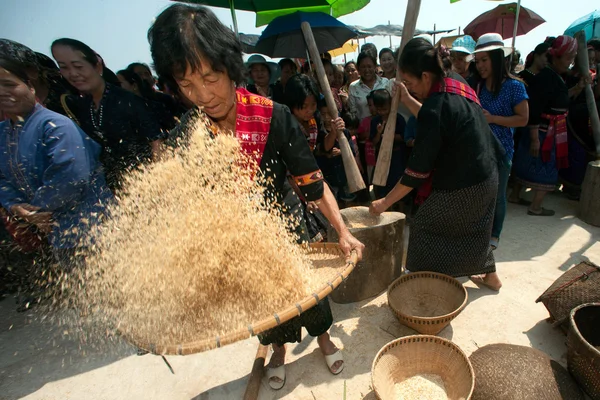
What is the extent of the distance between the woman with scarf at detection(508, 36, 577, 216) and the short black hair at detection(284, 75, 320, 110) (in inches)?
94.8

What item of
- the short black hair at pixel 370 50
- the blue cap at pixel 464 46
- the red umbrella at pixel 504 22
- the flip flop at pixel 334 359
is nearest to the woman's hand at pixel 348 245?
the flip flop at pixel 334 359

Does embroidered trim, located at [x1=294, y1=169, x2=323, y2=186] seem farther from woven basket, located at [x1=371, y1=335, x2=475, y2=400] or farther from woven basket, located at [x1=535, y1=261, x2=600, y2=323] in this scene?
woven basket, located at [x1=535, y1=261, x2=600, y2=323]

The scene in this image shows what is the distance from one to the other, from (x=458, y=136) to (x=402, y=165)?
1.84m

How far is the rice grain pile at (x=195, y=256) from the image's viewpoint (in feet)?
4.31

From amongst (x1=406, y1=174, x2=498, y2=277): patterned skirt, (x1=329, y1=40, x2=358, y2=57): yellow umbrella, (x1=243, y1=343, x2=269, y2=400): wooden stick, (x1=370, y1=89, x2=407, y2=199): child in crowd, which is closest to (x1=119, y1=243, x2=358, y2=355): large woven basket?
(x1=243, y1=343, x2=269, y2=400): wooden stick

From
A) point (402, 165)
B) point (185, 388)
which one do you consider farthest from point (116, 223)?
point (402, 165)

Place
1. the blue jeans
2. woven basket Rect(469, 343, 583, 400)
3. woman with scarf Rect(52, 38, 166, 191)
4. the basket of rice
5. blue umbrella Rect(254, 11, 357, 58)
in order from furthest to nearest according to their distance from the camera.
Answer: blue umbrella Rect(254, 11, 357, 58), the blue jeans, woman with scarf Rect(52, 38, 166, 191), woven basket Rect(469, 343, 583, 400), the basket of rice

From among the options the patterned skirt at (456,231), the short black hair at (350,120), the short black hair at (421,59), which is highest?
the short black hair at (421,59)

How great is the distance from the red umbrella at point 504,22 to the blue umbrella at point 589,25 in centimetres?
109

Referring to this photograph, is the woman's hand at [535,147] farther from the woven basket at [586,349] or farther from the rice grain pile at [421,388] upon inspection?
the rice grain pile at [421,388]

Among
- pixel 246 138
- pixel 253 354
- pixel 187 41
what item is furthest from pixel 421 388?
pixel 187 41

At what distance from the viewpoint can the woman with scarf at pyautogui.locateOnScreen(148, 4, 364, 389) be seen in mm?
1206

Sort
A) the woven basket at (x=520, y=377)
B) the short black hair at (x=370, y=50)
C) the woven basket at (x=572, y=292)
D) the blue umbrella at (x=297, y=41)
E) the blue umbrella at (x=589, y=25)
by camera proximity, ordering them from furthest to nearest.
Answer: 1. the blue umbrella at (x=589, y=25)
2. the blue umbrella at (x=297, y=41)
3. the short black hair at (x=370, y=50)
4. the woven basket at (x=572, y=292)
5. the woven basket at (x=520, y=377)

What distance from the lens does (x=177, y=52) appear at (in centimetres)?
119
